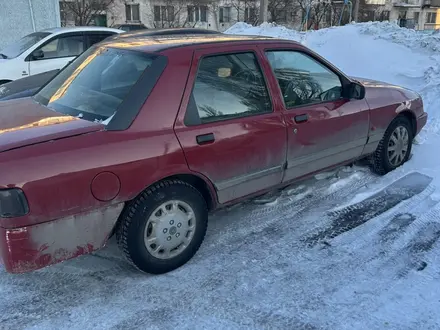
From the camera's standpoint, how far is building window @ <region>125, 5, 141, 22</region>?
136 feet

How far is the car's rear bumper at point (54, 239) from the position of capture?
2.61m

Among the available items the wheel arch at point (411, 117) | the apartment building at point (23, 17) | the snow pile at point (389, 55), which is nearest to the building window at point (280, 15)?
the apartment building at point (23, 17)

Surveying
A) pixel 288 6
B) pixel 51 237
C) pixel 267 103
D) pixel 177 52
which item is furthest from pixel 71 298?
pixel 288 6

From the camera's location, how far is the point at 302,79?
408 centimetres

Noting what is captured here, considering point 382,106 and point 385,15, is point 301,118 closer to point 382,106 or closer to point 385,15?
point 382,106

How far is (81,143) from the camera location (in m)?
2.75

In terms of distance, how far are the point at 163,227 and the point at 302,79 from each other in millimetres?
1925

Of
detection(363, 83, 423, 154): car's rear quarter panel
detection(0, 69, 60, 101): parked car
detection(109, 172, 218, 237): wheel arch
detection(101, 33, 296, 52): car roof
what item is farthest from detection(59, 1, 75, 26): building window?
detection(109, 172, 218, 237): wheel arch

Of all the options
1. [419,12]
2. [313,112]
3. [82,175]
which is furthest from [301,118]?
[419,12]

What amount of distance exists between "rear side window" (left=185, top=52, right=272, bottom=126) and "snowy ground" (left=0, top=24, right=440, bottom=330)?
1.07 metres

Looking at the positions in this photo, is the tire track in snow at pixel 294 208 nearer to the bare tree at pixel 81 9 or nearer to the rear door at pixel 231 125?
the rear door at pixel 231 125

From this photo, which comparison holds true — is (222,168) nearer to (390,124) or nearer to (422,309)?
(422,309)

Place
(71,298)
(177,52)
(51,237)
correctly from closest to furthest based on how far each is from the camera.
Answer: (51,237) → (71,298) → (177,52)

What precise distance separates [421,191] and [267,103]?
2075 mm
